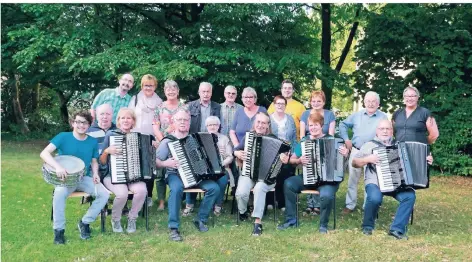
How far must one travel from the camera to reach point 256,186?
603cm

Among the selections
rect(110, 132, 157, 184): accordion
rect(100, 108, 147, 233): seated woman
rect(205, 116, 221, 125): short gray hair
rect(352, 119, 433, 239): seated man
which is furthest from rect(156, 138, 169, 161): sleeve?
rect(352, 119, 433, 239): seated man

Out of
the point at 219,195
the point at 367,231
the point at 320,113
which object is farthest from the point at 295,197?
the point at 320,113

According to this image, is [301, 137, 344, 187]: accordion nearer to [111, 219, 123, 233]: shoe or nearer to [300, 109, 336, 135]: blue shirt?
[300, 109, 336, 135]: blue shirt

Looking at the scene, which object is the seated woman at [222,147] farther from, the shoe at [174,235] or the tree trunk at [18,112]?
the tree trunk at [18,112]

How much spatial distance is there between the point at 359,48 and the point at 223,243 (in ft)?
25.4

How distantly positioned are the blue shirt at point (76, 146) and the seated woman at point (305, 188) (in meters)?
2.30

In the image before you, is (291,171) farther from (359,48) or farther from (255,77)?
(359,48)

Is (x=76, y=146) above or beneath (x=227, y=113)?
beneath

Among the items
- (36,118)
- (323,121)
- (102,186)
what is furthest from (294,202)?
(36,118)

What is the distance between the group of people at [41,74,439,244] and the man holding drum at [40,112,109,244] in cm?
1

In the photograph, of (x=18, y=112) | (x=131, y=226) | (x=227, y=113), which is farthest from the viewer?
(x=18, y=112)

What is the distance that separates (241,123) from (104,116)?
1.79m

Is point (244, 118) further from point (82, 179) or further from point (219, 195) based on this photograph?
point (82, 179)

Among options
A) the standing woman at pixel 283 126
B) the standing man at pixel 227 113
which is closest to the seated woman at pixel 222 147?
the standing man at pixel 227 113
